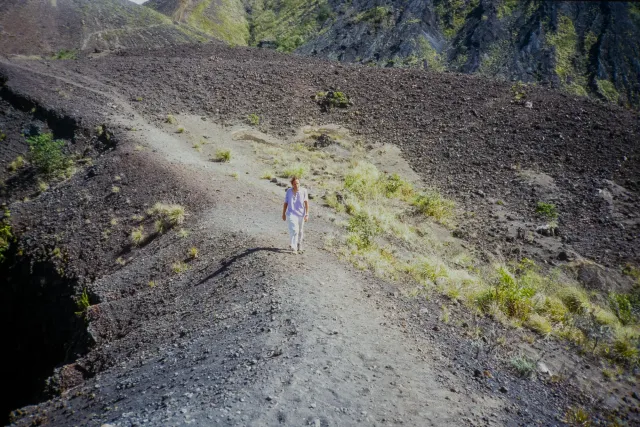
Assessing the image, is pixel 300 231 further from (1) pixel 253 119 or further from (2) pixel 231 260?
(1) pixel 253 119

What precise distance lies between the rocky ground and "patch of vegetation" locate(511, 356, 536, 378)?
137mm

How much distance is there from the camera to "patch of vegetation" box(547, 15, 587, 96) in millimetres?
30938

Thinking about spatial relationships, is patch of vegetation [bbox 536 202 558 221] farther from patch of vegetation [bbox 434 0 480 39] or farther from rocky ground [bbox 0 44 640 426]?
patch of vegetation [bbox 434 0 480 39]

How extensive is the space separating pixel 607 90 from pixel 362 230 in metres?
31.7

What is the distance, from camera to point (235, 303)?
6047 millimetres

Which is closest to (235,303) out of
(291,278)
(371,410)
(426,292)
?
(291,278)

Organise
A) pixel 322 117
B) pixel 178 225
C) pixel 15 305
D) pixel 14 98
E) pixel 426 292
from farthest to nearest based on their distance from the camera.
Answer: pixel 322 117 → pixel 14 98 → pixel 15 305 → pixel 178 225 → pixel 426 292

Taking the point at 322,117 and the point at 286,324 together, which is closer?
the point at 286,324

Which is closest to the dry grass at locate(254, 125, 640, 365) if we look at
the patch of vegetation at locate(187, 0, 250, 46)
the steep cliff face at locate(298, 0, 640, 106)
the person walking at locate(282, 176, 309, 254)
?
the person walking at locate(282, 176, 309, 254)

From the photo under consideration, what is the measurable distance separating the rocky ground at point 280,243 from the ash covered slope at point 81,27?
640 inches

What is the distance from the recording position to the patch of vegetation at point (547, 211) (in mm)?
11750

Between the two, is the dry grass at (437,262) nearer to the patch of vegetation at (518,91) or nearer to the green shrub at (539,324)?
the green shrub at (539,324)

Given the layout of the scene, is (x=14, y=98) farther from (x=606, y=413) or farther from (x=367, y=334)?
(x=606, y=413)

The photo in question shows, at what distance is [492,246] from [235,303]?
308 inches
